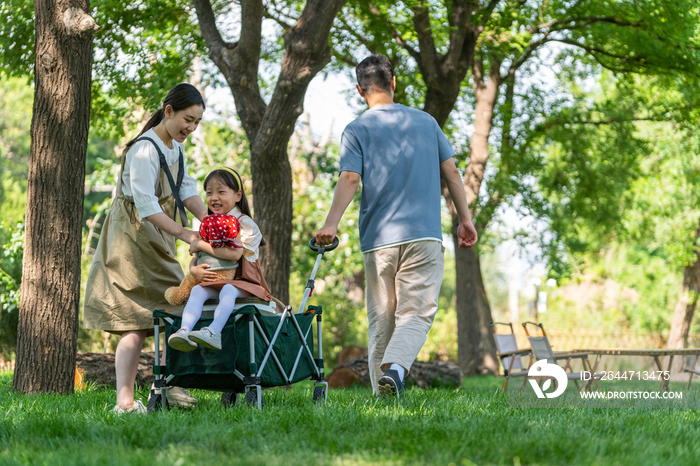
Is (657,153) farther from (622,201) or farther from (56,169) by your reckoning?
(56,169)

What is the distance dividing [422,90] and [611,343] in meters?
13.1

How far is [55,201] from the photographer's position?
18.1 ft

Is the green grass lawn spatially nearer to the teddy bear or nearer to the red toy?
the teddy bear

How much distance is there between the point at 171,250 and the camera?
4.45 m

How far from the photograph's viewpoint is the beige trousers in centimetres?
453

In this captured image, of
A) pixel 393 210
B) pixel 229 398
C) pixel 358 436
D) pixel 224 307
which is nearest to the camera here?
pixel 358 436

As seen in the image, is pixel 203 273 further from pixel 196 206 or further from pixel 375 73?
pixel 375 73

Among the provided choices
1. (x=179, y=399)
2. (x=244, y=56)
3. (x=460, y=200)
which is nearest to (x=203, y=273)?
(x=179, y=399)

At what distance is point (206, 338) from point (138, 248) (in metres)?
0.94

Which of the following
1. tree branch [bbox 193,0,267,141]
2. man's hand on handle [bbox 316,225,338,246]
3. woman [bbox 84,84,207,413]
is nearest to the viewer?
woman [bbox 84,84,207,413]

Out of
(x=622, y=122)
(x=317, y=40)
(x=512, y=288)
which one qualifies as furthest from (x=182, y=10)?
(x=512, y=288)

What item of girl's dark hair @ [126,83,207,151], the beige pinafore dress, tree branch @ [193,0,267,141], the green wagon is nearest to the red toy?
the green wagon

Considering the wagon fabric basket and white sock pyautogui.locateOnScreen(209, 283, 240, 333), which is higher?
white sock pyautogui.locateOnScreen(209, 283, 240, 333)

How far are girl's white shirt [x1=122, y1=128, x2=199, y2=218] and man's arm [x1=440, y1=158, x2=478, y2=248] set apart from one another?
200 centimetres
